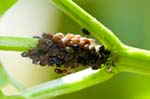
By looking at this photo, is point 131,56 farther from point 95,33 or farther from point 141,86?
point 141,86

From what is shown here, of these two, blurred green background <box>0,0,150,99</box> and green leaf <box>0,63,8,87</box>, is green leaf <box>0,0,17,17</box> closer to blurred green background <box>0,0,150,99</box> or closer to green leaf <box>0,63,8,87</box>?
green leaf <box>0,63,8,87</box>

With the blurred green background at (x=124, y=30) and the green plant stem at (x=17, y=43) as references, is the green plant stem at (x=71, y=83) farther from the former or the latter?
the blurred green background at (x=124, y=30)

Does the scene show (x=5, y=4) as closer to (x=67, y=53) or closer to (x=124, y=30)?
(x=67, y=53)

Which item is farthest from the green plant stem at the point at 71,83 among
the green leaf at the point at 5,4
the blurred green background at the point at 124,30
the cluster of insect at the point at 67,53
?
the blurred green background at the point at 124,30

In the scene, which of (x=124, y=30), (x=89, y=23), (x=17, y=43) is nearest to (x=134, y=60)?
(x=89, y=23)

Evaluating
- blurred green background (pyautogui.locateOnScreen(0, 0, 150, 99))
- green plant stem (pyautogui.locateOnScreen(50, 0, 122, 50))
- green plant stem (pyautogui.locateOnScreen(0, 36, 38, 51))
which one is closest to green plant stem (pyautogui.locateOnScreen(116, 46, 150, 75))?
green plant stem (pyautogui.locateOnScreen(50, 0, 122, 50))

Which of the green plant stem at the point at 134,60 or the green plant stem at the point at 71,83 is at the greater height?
the green plant stem at the point at 134,60

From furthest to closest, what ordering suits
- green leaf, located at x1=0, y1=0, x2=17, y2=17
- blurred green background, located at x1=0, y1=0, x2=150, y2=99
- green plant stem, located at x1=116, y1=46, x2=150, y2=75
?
1. blurred green background, located at x1=0, y1=0, x2=150, y2=99
2. green leaf, located at x1=0, y1=0, x2=17, y2=17
3. green plant stem, located at x1=116, y1=46, x2=150, y2=75
